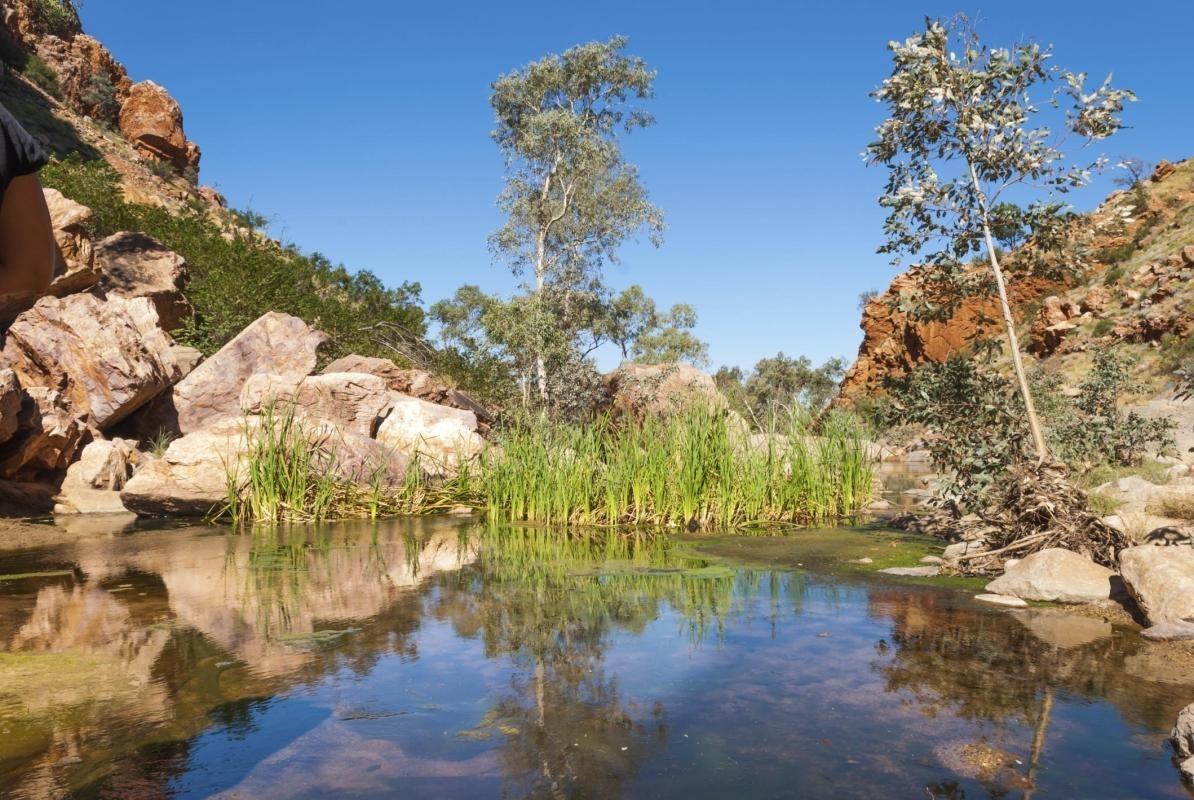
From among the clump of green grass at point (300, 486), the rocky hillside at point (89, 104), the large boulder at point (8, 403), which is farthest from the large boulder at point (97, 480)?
the rocky hillside at point (89, 104)

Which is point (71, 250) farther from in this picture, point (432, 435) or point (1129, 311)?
point (1129, 311)

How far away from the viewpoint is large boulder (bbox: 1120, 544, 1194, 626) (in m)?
4.46

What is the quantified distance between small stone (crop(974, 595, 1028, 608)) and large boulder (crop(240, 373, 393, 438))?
930cm

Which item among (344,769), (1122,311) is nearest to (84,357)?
(344,769)

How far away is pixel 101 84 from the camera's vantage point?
4325cm

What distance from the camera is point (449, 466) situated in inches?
457

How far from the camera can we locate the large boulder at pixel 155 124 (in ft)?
145

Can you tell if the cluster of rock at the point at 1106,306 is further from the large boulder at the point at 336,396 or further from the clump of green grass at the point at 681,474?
the large boulder at the point at 336,396

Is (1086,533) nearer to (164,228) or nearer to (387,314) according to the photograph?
(387,314)

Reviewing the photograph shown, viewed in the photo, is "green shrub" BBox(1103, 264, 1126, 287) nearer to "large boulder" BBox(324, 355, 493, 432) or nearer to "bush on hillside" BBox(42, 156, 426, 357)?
"bush on hillside" BBox(42, 156, 426, 357)

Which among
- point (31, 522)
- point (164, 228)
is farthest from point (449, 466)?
point (164, 228)

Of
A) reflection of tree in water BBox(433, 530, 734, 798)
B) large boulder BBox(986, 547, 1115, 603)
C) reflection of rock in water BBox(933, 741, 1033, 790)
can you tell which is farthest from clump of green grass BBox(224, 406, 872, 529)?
reflection of rock in water BBox(933, 741, 1033, 790)

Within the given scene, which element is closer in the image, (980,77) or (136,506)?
(980,77)

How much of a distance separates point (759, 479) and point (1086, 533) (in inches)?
142
